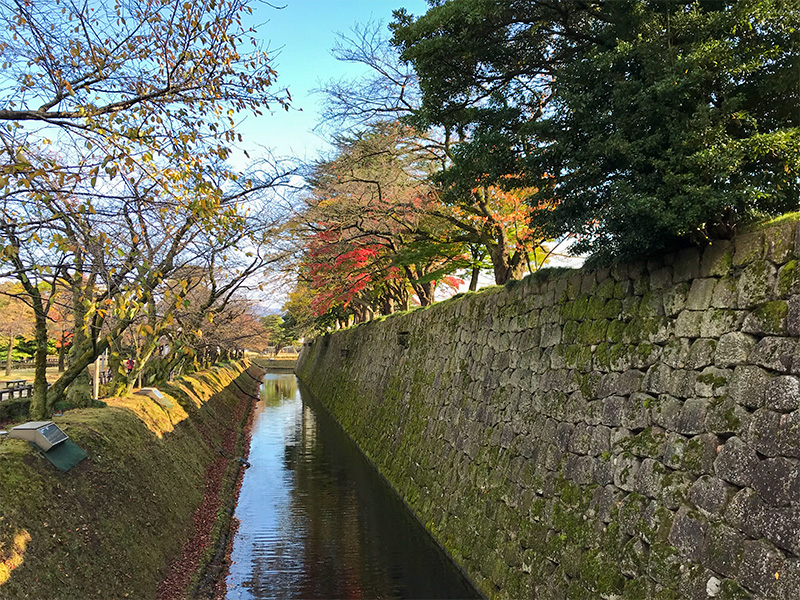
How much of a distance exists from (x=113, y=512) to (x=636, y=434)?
20.9 feet

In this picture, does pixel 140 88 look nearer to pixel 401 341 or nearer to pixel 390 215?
pixel 390 215

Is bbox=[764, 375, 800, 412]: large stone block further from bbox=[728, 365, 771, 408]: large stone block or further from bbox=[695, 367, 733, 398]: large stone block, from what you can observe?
bbox=[695, 367, 733, 398]: large stone block

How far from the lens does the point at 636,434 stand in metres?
5.47

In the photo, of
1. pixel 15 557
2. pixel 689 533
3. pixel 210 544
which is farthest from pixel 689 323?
pixel 210 544

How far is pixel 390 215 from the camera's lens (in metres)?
13.0

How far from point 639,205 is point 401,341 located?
11633 millimetres

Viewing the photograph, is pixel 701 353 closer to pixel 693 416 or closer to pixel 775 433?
pixel 693 416

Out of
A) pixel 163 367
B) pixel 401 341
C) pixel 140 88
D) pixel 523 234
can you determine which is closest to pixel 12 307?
pixel 163 367

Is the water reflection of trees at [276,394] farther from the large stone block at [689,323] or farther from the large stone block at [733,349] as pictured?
the large stone block at [733,349]

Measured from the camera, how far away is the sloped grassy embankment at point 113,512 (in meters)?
5.25

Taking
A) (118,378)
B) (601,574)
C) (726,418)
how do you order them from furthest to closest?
(118,378) < (601,574) < (726,418)

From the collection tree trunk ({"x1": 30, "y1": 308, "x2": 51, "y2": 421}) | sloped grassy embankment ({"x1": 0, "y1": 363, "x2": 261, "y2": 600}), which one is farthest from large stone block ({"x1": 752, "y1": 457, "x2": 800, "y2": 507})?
tree trunk ({"x1": 30, "y1": 308, "x2": 51, "y2": 421})

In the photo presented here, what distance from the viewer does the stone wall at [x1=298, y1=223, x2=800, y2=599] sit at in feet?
13.3

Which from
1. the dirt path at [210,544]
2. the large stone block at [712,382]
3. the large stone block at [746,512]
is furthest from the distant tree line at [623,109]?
the dirt path at [210,544]
